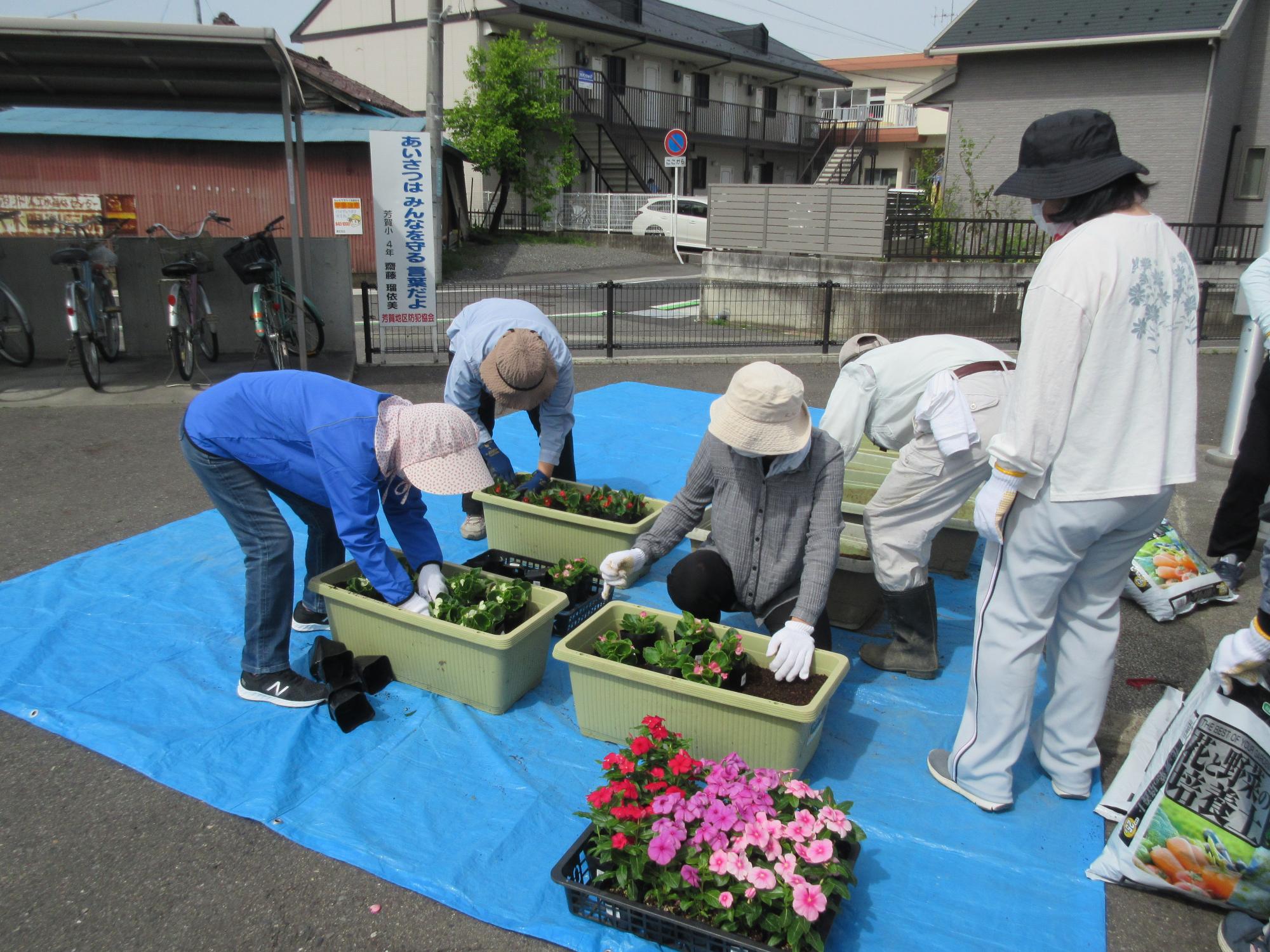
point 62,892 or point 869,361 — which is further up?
point 869,361

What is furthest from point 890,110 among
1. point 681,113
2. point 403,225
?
point 403,225

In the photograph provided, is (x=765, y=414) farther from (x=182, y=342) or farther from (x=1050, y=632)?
(x=182, y=342)

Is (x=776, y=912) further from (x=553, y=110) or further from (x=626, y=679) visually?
(x=553, y=110)

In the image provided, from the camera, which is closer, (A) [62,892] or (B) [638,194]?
(A) [62,892]

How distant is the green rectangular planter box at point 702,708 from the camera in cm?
250

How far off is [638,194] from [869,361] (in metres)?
21.6

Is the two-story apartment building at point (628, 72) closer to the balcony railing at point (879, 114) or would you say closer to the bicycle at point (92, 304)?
the balcony railing at point (879, 114)

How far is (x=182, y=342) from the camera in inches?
300

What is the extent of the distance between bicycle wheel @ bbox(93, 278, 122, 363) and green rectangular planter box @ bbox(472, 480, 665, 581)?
17.9 feet

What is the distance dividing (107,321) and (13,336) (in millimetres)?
976

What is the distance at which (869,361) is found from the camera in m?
3.40

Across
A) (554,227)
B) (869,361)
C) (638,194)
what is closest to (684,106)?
(638,194)

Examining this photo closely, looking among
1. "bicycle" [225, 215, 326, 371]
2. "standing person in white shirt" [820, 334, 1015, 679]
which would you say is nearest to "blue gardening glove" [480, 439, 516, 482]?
"standing person in white shirt" [820, 334, 1015, 679]

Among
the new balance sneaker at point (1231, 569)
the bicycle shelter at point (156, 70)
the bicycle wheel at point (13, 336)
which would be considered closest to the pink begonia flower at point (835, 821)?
the new balance sneaker at point (1231, 569)
